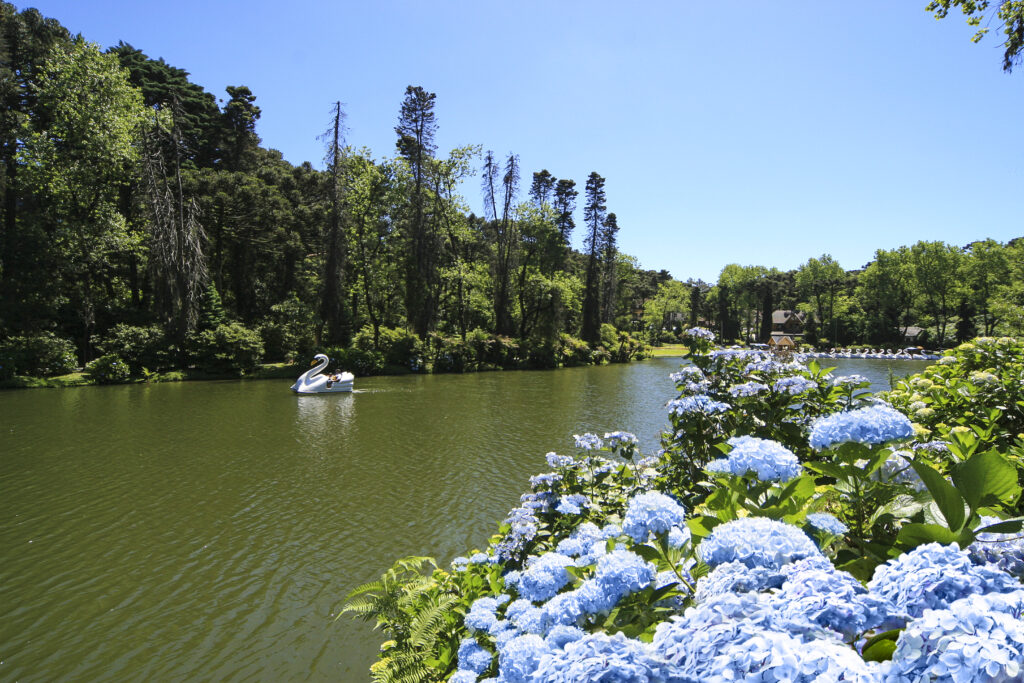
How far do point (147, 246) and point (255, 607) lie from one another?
28.1 meters

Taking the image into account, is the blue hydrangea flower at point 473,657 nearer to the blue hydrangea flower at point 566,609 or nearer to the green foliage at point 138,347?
the blue hydrangea flower at point 566,609

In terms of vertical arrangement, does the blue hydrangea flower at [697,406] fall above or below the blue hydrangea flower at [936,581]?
above

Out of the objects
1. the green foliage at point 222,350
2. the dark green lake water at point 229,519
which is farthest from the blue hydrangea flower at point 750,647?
the green foliage at point 222,350

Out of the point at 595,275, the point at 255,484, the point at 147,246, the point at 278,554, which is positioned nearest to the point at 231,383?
the point at 147,246

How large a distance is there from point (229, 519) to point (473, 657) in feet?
21.9

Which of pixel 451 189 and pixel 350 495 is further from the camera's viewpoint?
pixel 451 189

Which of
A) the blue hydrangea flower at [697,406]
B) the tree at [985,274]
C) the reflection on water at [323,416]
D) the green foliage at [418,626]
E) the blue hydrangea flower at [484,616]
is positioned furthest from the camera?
the tree at [985,274]

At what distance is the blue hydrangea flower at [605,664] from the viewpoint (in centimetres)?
108

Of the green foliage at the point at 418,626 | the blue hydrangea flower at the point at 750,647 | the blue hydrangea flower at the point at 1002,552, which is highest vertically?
the blue hydrangea flower at the point at 1002,552

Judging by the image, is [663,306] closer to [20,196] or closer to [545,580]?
[20,196]

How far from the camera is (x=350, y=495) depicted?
8.48 metres

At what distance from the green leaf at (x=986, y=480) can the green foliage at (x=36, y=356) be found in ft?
93.1

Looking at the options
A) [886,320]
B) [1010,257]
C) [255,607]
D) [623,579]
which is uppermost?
[1010,257]

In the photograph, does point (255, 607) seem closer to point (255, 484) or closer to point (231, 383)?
point (255, 484)
